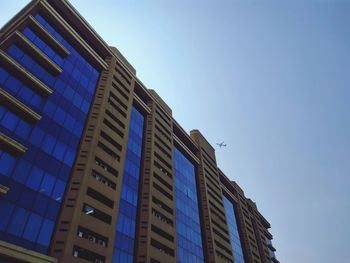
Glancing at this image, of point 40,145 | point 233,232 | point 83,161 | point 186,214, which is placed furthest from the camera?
point 233,232

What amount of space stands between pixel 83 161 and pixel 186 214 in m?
27.2

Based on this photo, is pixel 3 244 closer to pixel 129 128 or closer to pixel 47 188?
pixel 47 188

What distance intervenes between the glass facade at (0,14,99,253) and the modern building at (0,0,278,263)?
0.36 ft

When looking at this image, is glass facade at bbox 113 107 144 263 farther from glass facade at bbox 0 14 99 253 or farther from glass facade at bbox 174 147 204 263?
glass facade at bbox 174 147 204 263


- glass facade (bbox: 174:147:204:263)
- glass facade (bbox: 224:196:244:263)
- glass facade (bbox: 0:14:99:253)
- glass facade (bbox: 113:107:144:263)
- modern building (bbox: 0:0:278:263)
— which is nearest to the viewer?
glass facade (bbox: 0:14:99:253)

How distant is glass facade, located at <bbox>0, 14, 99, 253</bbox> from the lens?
25.8 m

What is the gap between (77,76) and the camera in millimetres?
42312

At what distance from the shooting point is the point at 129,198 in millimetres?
41188

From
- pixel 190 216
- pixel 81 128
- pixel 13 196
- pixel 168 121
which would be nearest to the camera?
pixel 13 196

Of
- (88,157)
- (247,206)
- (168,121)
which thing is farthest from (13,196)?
(247,206)

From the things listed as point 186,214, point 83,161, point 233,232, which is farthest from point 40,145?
point 233,232

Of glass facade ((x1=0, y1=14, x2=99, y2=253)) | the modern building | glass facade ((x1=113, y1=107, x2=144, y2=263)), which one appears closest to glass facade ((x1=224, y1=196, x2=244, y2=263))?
the modern building

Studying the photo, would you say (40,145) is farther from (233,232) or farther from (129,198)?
(233,232)

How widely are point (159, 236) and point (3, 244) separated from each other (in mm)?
24091
